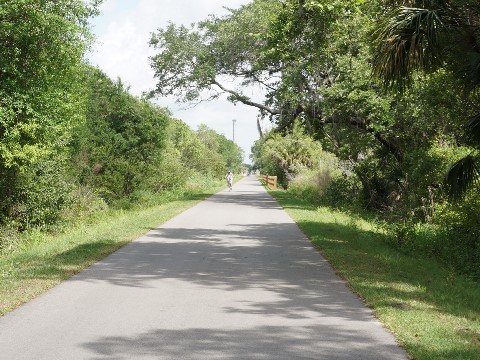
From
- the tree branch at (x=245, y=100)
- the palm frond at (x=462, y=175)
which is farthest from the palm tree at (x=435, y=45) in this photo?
the tree branch at (x=245, y=100)

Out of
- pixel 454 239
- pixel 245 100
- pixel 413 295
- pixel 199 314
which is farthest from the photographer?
pixel 245 100

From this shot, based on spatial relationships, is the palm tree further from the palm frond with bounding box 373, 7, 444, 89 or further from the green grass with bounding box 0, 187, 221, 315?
the green grass with bounding box 0, 187, 221, 315

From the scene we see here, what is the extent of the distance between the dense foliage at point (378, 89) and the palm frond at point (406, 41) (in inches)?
0.8

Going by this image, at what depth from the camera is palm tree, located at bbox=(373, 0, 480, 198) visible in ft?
29.2

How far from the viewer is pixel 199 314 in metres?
7.17

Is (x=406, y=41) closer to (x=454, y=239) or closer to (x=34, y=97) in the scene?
(x=454, y=239)

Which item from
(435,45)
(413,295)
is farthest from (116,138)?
(413,295)

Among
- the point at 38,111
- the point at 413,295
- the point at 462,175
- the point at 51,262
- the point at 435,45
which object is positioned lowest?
the point at 413,295

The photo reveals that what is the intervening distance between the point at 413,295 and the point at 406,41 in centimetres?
385

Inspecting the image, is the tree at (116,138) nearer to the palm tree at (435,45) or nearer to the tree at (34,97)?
the tree at (34,97)

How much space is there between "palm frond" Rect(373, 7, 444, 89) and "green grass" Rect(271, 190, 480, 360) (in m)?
3.26

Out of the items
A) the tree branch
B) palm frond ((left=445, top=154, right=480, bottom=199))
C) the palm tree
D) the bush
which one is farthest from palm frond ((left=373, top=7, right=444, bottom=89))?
the tree branch

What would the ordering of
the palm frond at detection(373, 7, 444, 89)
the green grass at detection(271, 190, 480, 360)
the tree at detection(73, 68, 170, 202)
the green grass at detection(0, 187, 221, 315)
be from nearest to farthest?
the green grass at detection(271, 190, 480, 360) → the green grass at detection(0, 187, 221, 315) → the palm frond at detection(373, 7, 444, 89) → the tree at detection(73, 68, 170, 202)

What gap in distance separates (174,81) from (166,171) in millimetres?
6662
